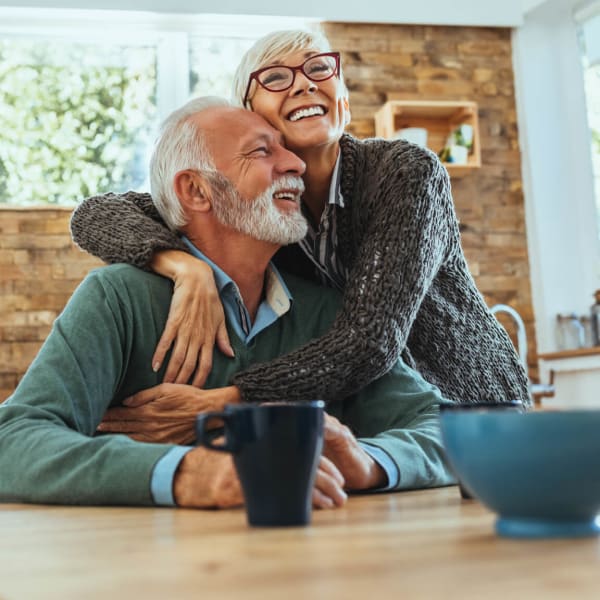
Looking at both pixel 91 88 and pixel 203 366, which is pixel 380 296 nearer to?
pixel 203 366

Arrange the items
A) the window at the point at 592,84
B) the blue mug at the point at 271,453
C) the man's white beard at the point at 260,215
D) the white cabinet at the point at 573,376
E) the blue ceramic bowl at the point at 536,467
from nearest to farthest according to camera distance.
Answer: the blue ceramic bowl at the point at 536,467
the blue mug at the point at 271,453
the man's white beard at the point at 260,215
the white cabinet at the point at 573,376
the window at the point at 592,84

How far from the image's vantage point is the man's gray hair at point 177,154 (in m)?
1.63

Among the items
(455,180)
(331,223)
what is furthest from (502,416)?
(455,180)

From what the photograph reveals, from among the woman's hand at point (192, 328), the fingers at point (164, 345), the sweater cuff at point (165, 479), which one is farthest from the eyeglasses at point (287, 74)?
the sweater cuff at point (165, 479)

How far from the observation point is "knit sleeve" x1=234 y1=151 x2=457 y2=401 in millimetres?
1353

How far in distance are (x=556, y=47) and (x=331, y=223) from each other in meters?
3.50

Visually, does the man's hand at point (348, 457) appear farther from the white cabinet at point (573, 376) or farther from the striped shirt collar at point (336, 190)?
the white cabinet at point (573, 376)

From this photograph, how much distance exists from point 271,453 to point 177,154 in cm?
103

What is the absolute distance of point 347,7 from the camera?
444 cm

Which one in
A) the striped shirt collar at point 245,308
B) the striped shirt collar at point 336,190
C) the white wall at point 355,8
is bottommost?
the striped shirt collar at point 245,308

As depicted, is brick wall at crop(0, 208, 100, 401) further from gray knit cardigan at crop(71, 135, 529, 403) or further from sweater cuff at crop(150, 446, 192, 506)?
sweater cuff at crop(150, 446, 192, 506)

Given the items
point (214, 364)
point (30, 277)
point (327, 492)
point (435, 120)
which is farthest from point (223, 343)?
point (435, 120)

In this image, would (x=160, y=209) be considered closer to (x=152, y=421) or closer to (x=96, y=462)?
(x=152, y=421)

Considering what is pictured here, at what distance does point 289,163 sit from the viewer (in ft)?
5.34
